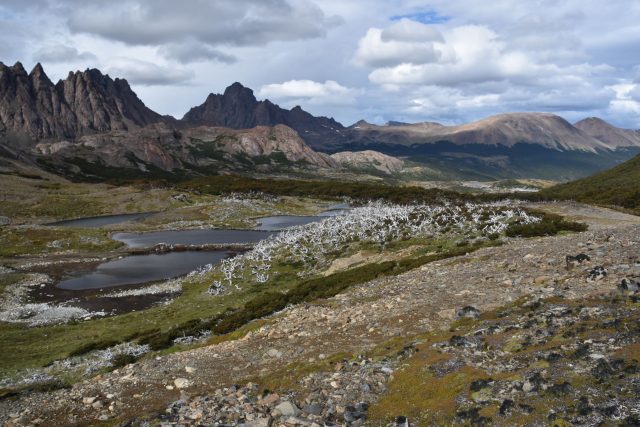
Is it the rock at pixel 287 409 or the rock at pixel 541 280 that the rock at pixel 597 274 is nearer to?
the rock at pixel 541 280

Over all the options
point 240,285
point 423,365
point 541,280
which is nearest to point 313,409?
point 423,365

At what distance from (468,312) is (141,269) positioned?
259 feet

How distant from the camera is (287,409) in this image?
60.8ft

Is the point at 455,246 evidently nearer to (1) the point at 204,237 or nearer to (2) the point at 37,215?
(1) the point at 204,237

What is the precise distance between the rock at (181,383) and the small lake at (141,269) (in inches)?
2391

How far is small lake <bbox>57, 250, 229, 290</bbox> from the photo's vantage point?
82.5 metres

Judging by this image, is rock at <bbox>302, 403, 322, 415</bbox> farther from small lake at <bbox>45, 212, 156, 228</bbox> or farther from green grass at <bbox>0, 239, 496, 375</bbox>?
small lake at <bbox>45, 212, 156, 228</bbox>

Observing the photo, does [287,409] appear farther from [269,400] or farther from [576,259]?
[576,259]

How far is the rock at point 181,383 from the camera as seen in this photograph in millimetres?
24219

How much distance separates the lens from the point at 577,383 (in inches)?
610

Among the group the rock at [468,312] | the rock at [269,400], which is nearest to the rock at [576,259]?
the rock at [468,312]

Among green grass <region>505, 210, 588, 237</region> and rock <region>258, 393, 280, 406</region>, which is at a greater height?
green grass <region>505, 210, 588, 237</region>

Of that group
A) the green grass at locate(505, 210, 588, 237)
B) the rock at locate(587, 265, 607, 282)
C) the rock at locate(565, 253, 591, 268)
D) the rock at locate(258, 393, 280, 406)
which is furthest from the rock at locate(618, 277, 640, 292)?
the green grass at locate(505, 210, 588, 237)

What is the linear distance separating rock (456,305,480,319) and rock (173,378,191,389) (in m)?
14.9
